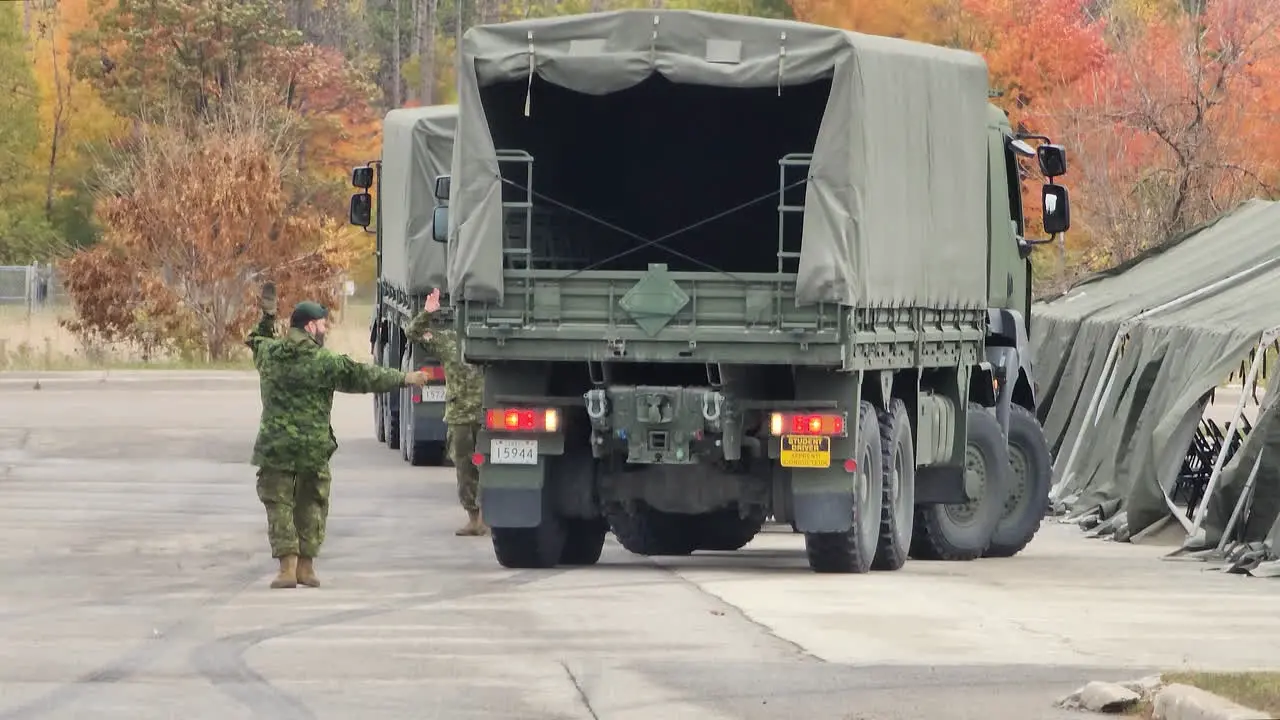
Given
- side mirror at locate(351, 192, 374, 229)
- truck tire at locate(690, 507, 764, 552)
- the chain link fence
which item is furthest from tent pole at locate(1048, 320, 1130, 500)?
the chain link fence

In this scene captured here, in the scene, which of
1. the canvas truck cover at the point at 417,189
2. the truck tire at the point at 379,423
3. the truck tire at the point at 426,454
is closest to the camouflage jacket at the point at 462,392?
the canvas truck cover at the point at 417,189

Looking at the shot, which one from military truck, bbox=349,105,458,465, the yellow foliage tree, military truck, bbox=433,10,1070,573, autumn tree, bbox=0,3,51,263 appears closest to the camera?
military truck, bbox=433,10,1070,573

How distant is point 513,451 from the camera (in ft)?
56.5

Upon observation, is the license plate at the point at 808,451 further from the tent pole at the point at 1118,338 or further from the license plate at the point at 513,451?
the tent pole at the point at 1118,338

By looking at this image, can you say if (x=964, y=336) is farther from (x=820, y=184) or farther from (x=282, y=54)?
(x=282, y=54)

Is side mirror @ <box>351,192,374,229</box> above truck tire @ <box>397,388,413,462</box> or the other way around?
above

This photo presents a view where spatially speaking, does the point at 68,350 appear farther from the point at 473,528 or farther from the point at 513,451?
the point at 513,451

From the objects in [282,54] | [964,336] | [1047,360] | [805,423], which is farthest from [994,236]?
[282,54]

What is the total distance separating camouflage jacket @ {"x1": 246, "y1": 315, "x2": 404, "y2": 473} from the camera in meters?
16.2

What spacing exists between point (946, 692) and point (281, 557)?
5807mm

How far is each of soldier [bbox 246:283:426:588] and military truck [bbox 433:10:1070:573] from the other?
0.94 metres

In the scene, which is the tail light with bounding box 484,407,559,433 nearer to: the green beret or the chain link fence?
the green beret

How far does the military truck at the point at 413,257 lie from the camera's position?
90.2 feet

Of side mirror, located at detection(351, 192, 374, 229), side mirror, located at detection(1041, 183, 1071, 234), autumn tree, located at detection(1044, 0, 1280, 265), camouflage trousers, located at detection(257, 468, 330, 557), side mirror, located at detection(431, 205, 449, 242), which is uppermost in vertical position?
autumn tree, located at detection(1044, 0, 1280, 265)
